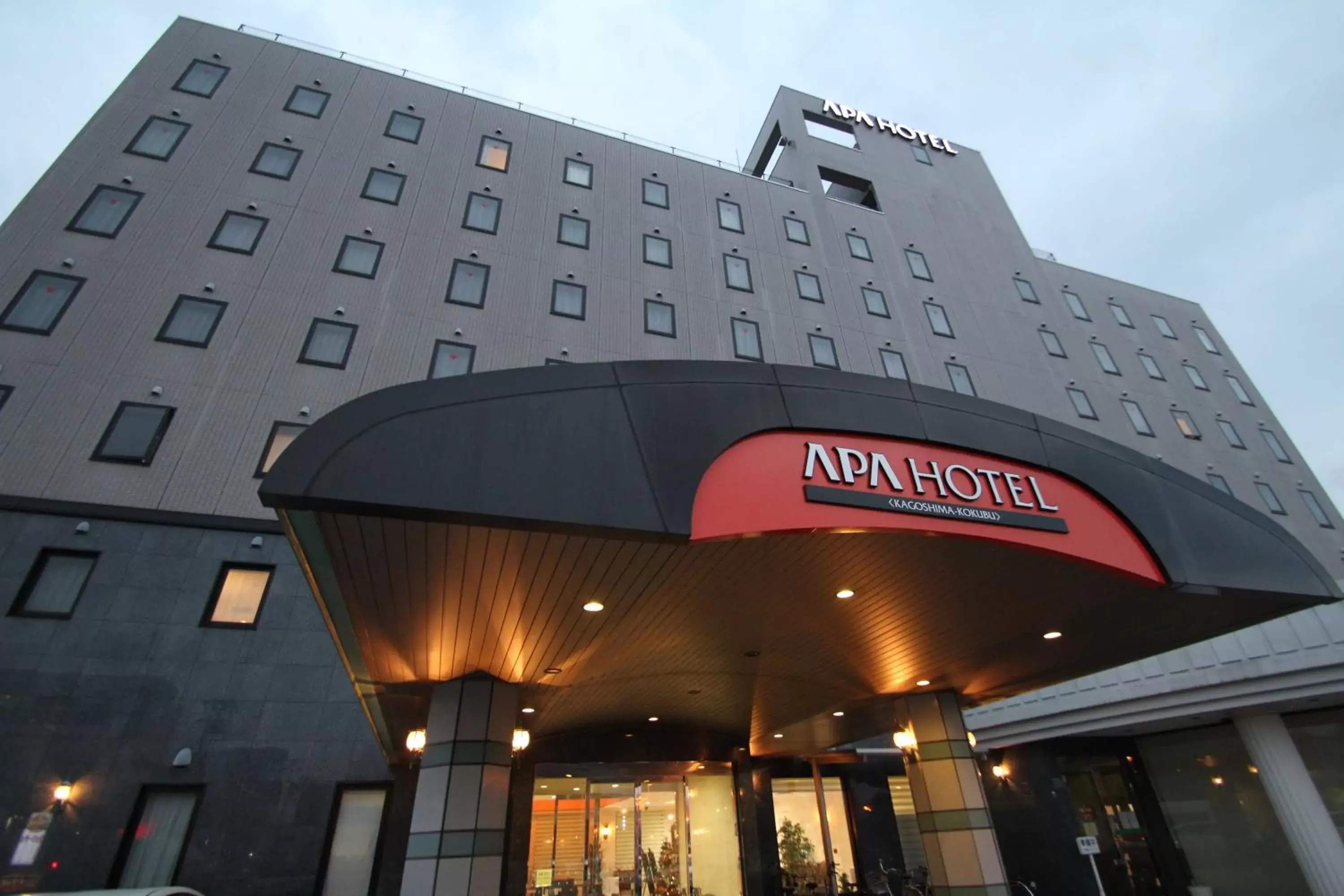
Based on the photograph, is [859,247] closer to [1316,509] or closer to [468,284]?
[468,284]

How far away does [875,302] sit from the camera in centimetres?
2639

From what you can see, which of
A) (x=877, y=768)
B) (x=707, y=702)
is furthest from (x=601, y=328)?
(x=877, y=768)

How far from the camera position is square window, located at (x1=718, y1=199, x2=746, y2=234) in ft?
85.2

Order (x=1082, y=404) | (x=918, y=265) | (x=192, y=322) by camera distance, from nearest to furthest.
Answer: (x=192, y=322), (x=1082, y=404), (x=918, y=265)

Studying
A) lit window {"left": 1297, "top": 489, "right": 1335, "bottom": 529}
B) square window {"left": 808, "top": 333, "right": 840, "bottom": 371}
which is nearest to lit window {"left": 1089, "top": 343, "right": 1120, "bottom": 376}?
lit window {"left": 1297, "top": 489, "right": 1335, "bottom": 529}

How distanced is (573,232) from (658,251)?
9.92 ft

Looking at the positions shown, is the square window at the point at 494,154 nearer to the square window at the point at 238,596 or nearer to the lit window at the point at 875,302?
the lit window at the point at 875,302

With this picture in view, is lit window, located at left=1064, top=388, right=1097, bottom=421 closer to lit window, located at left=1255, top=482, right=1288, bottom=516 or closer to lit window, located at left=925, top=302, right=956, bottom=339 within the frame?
lit window, located at left=925, top=302, right=956, bottom=339

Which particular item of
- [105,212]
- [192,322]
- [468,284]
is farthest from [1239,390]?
[105,212]

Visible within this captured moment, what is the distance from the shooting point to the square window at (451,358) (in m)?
18.1

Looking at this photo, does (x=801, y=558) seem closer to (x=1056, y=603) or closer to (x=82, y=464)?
(x=1056, y=603)

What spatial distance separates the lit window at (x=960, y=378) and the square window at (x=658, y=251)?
1147 cm

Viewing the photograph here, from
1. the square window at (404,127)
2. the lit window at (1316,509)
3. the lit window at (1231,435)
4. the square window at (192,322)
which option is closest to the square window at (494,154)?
the square window at (404,127)

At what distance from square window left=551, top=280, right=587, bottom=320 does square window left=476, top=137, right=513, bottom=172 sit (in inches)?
221
